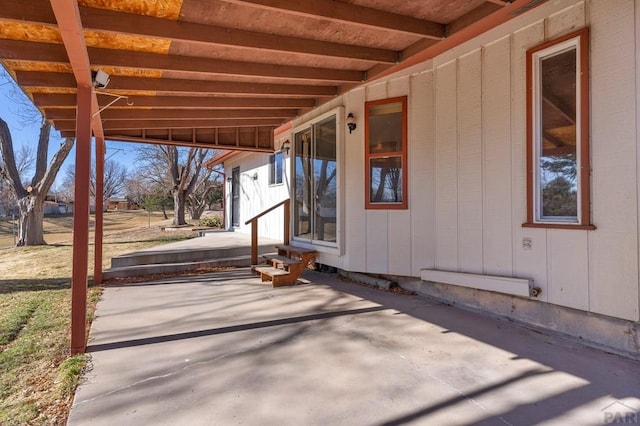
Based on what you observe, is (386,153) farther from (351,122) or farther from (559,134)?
(559,134)

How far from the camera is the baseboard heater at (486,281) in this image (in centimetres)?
349

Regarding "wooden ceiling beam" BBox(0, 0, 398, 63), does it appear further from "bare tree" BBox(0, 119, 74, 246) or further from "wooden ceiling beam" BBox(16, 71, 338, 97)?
"bare tree" BBox(0, 119, 74, 246)

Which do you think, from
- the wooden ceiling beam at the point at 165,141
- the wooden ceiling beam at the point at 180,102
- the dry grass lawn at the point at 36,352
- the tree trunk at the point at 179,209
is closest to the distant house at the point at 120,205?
the tree trunk at the point at 179,209

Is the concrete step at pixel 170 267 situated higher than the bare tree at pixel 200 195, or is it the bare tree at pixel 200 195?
the bare tree at pixel 200 195

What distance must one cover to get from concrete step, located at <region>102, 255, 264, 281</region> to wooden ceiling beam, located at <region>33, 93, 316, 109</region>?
2.82 meters

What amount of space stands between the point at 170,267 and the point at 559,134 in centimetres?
627

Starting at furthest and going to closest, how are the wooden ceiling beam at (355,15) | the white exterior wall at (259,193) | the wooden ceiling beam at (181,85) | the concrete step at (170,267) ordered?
the white exterior wall at (259,193)
the concrete step at (170,267)
the wooden ceiling beam at (181,85)
the wooden ceiling beam at (355,15)

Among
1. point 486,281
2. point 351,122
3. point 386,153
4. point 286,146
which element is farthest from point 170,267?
point 486,281

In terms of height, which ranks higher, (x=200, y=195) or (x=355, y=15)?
(x=355, y=15)

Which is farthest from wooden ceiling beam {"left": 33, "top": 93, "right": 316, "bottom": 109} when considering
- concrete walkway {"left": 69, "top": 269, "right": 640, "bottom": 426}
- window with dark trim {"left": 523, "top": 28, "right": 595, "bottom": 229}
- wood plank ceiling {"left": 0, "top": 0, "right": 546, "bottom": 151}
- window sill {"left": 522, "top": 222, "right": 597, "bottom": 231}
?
window sill {"left": 522, "top": 222, "right": 597, "bottom": 231}

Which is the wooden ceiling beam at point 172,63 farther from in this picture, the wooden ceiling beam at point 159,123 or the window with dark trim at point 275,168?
the window with dark trim at point 275,168

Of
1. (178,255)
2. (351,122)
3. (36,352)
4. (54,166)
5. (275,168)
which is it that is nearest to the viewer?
(36,352)

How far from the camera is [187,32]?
10.9ft

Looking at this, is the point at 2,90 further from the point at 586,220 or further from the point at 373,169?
the point at 586,220
